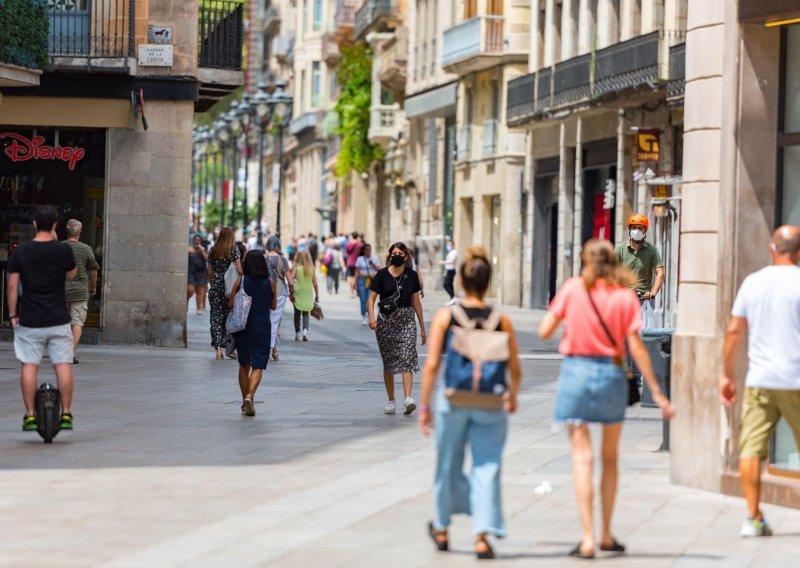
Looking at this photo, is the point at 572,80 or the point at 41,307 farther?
the point at 572,80

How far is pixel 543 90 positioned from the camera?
46469 millimetres

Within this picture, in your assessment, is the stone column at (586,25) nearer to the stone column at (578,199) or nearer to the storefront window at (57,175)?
the stone column at (578,199)

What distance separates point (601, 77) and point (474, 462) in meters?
32.4

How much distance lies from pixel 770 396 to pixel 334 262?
4507cm

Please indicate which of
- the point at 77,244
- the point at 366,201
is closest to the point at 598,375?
the point at 77,244

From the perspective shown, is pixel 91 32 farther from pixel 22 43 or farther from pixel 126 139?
pixel 22 43

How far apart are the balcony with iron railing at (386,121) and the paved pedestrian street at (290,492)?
50.2m

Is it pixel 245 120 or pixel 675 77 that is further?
pixel 245 120

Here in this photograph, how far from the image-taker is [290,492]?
12.0 m

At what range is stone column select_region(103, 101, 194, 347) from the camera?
87.3 feet

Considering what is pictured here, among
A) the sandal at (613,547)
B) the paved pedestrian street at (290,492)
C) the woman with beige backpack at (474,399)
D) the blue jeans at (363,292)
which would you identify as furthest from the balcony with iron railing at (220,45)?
the sandal at (613,547)

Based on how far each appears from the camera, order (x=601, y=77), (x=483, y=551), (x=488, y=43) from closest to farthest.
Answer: (x=483, y=551) < (x=601, y=77) < (x=488, y=43)

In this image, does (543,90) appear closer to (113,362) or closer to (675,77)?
(675,77)

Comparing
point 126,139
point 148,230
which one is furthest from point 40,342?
point 126,139
